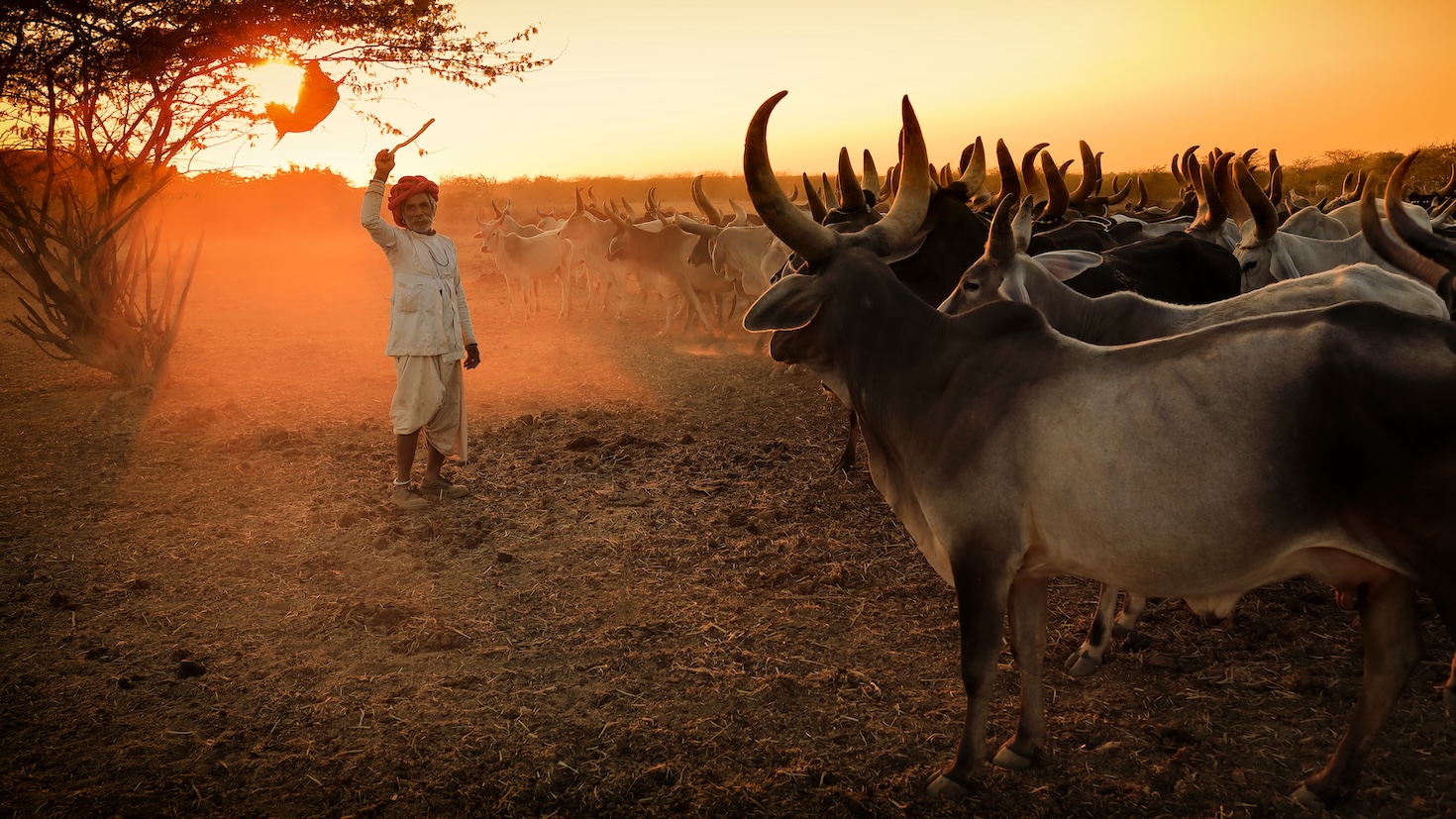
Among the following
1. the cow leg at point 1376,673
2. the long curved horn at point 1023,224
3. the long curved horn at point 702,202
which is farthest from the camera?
the long curved horn at point 702,202

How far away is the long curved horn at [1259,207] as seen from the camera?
6156 mm

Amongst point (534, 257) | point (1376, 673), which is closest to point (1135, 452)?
point (1376, 673)

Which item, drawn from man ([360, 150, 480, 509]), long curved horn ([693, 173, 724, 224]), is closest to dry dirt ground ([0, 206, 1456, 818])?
man ([360, 150, 480, 509])

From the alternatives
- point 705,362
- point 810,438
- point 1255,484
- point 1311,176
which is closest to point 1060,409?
point 1255,484

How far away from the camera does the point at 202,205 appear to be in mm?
35781

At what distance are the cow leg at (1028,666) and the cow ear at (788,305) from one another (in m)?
1.33

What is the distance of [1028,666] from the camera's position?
3.59 meters

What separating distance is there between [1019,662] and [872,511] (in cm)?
287

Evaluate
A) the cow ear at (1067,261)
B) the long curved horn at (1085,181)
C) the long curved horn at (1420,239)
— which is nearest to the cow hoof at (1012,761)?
the long curved horn at (1420,239)

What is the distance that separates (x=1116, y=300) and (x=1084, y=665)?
191 cm

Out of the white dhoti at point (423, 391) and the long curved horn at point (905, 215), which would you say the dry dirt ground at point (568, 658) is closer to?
the white dhoti at point (423, 391)

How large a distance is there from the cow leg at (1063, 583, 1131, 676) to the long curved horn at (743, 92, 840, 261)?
2.14 m

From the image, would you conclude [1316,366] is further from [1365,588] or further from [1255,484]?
[1365,588]

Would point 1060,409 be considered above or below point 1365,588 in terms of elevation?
above
